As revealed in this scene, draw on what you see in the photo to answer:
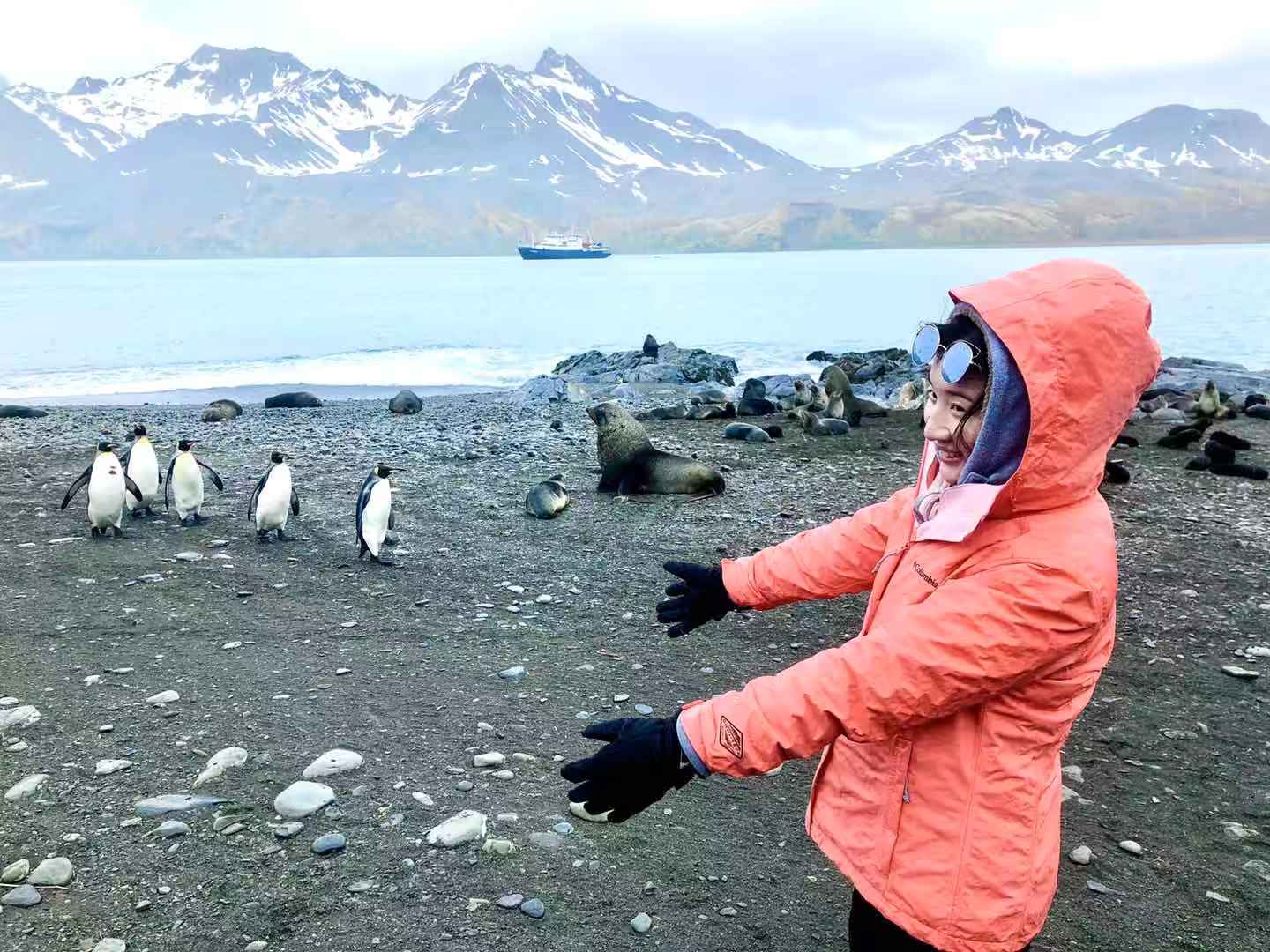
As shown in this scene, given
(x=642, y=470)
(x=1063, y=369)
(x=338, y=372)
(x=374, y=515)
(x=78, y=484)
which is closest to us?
(x=1063, y=369)

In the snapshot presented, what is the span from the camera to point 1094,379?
187 centimetres

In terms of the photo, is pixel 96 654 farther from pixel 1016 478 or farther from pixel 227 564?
pixel 1016 478

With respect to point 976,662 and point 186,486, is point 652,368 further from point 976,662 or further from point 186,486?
point 976,662

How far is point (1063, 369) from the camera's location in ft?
6.08

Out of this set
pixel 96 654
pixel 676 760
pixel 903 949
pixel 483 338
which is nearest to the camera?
pixel 676 760

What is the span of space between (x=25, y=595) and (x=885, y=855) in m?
5.99

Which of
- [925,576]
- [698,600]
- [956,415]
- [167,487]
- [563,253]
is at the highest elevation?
[563,253]

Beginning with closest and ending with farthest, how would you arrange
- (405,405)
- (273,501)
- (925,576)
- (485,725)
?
(925,576) → (485,725) → (273,501) → (405,405)

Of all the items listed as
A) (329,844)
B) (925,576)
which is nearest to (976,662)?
(925,576)

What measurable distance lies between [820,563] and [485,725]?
8.43 feet

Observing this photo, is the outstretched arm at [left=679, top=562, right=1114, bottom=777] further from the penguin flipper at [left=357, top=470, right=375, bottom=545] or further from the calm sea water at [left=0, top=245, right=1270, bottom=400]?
the calm sea water at [left=0, top=245, right=1270, bottom=400]

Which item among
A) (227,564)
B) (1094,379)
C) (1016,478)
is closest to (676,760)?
(1016,478)

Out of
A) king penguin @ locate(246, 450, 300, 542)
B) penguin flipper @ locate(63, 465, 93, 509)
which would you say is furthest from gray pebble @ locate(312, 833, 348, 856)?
penguin flipper @ locate(63, 465, 93, 509)

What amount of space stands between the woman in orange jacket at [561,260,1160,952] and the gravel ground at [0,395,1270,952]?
1.30 m
